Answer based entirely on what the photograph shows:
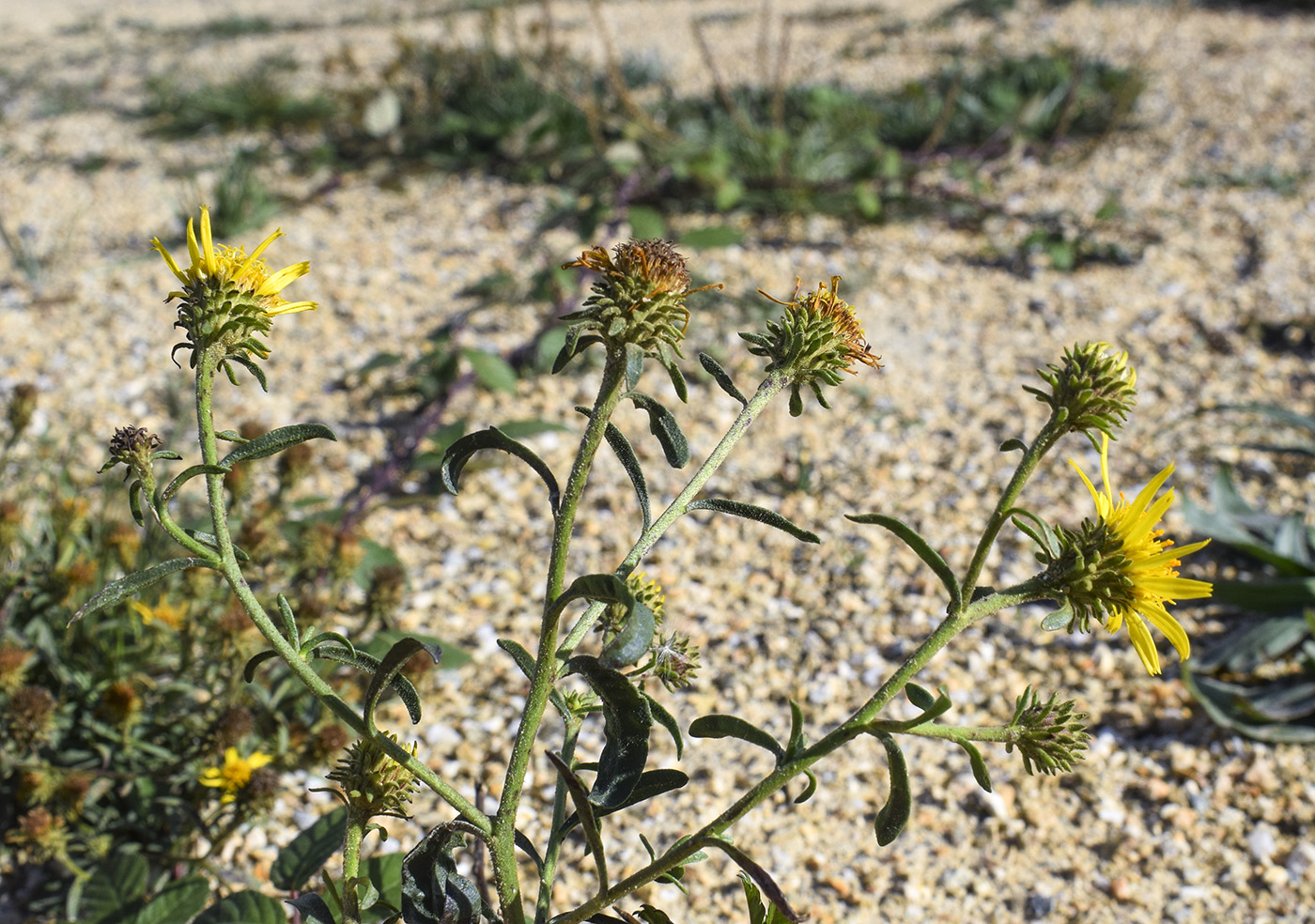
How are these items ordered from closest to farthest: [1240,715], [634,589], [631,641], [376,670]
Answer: [631,641] → [376,670] → [634,589] → [1240,715]

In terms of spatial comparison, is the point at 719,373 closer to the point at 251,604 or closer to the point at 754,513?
the point at 754,513


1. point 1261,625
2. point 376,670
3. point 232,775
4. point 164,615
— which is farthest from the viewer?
point 1261,625

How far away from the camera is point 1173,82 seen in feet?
18.2

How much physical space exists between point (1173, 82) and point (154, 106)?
5.80 metres

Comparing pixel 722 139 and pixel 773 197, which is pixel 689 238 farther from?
pixel 722 139

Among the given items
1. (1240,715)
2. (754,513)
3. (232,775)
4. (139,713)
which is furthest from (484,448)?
(1240,715)

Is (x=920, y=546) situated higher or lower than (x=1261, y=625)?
lower

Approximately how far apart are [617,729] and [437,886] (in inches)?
12.0

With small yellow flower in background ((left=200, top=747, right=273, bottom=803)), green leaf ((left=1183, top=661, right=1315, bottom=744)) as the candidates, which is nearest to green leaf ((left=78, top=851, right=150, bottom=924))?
small yellow flower in background ((left=200, top=747, right=273, bottom=803))

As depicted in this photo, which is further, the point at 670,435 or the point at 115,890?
the point at 115,890

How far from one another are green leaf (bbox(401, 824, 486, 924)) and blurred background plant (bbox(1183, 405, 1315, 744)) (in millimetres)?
1678

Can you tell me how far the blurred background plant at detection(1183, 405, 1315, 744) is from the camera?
2.21 meters

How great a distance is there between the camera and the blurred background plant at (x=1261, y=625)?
221cm

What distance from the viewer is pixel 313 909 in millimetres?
1159
